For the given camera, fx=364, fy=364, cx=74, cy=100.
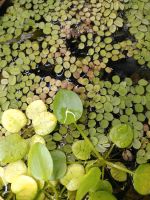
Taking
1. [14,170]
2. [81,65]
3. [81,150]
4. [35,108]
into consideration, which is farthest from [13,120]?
[81,65]

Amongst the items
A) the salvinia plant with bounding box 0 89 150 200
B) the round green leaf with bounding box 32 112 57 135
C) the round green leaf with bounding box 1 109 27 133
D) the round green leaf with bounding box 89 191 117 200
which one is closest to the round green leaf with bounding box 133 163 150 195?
the salvinia plant with bounding box 0 89 150 200

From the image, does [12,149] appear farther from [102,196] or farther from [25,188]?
[102,196]

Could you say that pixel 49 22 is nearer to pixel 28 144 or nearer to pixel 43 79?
pixel 43 79

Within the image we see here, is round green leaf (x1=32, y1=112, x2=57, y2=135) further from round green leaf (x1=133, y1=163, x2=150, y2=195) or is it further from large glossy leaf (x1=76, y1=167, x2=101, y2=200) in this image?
round green leaf (x1=133, y1=163, x2=150, y2=195)

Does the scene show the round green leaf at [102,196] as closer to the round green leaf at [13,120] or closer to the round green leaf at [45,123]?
the round green leaf at [45,123]

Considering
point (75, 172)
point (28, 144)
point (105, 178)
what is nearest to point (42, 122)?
point (28, 144)

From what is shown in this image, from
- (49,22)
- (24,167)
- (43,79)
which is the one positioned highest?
(49,22)
